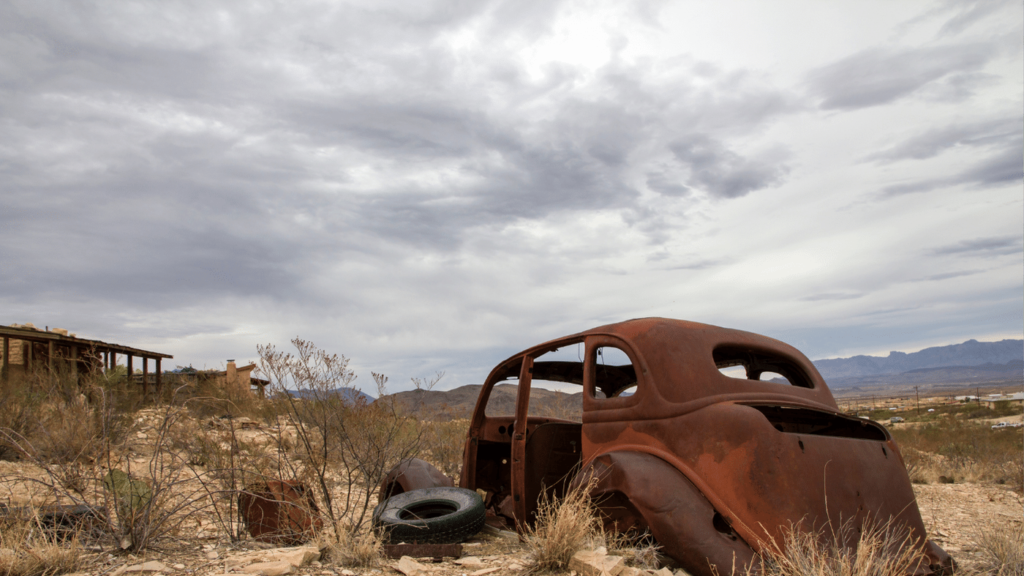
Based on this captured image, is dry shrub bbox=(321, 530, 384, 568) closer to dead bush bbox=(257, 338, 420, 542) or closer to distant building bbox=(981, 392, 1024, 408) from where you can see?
dead bush bbox=(257, 338, 420, 542)

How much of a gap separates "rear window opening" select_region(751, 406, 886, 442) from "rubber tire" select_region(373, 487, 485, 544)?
2524mm

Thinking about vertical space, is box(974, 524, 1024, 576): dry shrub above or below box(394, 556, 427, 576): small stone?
below

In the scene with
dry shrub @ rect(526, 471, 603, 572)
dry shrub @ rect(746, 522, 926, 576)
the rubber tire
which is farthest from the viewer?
the rubber tire

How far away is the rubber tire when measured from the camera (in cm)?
474

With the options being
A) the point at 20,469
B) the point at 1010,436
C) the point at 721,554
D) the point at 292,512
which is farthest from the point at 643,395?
the point at 1010,436

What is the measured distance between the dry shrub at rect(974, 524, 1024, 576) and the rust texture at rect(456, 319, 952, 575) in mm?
453

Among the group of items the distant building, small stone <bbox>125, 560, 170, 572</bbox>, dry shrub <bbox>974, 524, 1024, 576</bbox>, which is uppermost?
small stone <bbox>125, 560, 170, 572</bbox>

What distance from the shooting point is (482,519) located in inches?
200

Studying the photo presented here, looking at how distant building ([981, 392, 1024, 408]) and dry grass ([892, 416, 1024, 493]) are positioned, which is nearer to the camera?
dry grass ([892, 416, 1024, 493])

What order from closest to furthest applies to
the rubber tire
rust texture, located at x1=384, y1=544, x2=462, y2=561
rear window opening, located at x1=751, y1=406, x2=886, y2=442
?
rear window opening, located at x1=751, y1=406, x2=886, y2=442
rust texture, located at x1=384, y1=544, x2=462, y2=561
the rubber tire

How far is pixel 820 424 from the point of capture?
13.5 ft

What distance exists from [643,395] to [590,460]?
0.62 m

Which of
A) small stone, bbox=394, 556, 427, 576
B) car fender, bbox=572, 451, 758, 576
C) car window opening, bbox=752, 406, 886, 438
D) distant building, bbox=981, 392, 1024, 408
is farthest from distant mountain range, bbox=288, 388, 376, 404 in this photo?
distant building, bbox=981, 392, 1024, 408

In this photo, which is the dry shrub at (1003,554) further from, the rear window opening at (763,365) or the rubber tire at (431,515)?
the rubber tire at (431,515)
